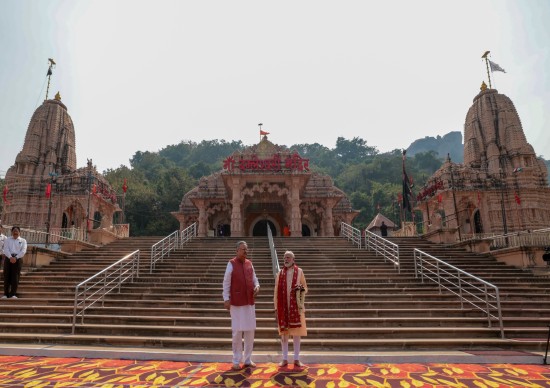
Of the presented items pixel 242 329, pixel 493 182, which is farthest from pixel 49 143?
pixel 493 182

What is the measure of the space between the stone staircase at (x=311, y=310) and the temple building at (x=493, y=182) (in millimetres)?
16209

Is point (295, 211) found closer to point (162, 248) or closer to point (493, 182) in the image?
point (162, 248)

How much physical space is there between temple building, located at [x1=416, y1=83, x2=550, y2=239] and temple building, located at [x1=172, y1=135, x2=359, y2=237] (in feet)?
26.2

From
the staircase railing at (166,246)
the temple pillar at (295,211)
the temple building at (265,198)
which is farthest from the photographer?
the temple building at (265,198)

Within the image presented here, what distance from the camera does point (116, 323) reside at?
7.21 metres

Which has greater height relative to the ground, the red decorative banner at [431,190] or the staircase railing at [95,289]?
the red decorative banner at [431,190]

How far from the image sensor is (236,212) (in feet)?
67.1

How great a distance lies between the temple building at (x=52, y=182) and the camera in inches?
1093

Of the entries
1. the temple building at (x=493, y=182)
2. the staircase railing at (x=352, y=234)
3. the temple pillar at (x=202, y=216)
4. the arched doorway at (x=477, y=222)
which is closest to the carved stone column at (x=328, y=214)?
the temple building at (x=493, y=182)

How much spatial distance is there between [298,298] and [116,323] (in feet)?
14.3

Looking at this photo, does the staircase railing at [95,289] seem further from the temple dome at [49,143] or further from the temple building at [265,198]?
the temple dome at [49,143]

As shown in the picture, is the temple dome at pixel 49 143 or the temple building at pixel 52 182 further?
the temple dome at pixel 49 143

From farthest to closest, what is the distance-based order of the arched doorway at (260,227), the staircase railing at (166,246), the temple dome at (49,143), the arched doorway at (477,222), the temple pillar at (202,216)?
the temple dome at (49,143) < the arched doorway at (477,222) < the arched doorway at (260,227) < the temple pillar at (202,216) < the staircase railing at (166,246)

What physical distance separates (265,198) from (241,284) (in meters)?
19.1
